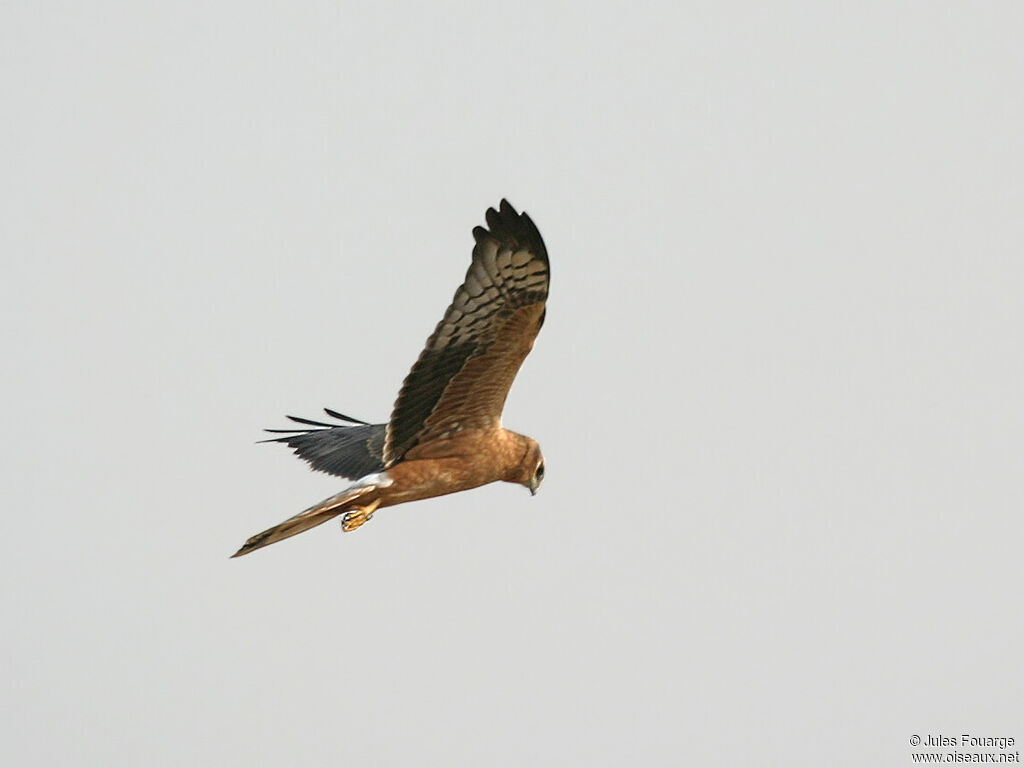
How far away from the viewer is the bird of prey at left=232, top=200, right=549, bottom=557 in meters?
9.58

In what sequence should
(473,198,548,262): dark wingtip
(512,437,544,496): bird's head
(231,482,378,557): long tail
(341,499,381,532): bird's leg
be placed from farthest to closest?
(512,437,544,496): bird's head, (341,499,381,532): bird's leg, (231,482,378,557): long tail, (473,198,548,262): dark wingtip

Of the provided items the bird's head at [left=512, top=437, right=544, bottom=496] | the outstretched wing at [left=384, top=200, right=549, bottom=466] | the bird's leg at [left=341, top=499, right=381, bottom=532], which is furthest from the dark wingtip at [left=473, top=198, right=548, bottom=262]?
the bird's leg at [left=341, top=499, right=381, bottom=532]

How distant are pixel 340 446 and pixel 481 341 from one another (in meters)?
3.47

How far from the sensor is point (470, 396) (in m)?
10.4

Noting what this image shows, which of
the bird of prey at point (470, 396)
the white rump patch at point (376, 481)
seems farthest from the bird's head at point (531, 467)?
the white rump patch at point (376, 481)

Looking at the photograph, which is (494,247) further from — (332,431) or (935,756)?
(935,756)

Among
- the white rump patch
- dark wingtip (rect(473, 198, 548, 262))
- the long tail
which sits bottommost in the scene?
the long tail

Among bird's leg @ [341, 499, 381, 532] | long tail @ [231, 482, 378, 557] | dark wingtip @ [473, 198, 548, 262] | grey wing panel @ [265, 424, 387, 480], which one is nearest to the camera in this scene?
dark wingtip @ [473, 198, 548, 262]

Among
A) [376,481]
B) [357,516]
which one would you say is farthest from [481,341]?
[357,516]

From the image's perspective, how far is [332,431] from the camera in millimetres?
13516

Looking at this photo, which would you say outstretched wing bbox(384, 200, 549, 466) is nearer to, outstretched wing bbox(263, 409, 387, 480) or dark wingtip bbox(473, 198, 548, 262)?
dark wingtip bbox(473, 198, 548, 262)

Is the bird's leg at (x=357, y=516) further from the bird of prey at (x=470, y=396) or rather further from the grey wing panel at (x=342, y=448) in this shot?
the grey wing panel at (x=342, y=448)

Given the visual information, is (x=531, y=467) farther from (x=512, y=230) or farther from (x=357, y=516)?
(x=512, y=230)

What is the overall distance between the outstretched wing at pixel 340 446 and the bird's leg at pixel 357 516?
137 cm
